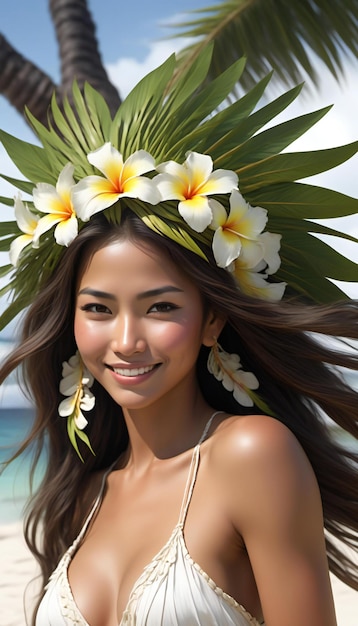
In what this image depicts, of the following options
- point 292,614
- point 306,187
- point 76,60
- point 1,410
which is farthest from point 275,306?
point 1,410

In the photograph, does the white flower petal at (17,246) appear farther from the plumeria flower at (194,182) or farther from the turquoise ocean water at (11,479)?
the turquoise ocean water at (11,479)

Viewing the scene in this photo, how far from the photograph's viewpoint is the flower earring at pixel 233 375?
3.03 metres

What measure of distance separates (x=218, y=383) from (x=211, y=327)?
289 mm

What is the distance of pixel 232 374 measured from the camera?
3.06m

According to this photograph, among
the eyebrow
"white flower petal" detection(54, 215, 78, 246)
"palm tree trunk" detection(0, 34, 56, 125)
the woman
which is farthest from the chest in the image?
"palm tree trunk" detection(0, 34, 56, 125)

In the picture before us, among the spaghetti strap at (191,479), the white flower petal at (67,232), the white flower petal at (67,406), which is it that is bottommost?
the spaghetti strap at (191,479)

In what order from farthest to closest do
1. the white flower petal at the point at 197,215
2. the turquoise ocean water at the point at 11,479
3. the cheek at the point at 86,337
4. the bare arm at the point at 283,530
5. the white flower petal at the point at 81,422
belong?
the turquoise ocean water at the point at 11,479
the white flower petal at the point at 81,422
the cheek at the point at 86,337
the white flower petal at the point at 197,215
the bare arm at the point at 283,530

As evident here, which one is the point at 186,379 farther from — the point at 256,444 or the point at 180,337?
the point at 256,444

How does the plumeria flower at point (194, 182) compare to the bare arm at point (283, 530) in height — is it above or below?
above

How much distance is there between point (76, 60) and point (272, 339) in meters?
7.07

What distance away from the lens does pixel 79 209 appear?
290 centimetres

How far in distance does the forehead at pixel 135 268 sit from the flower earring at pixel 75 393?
0.42m

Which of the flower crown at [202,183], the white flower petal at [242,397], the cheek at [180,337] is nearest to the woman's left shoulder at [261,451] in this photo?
the white flower petal at [242,397]

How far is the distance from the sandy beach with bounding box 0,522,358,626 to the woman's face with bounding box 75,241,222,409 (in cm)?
420
